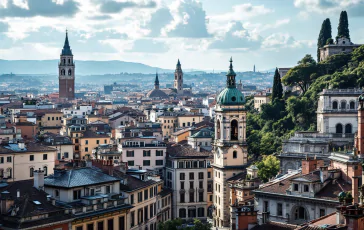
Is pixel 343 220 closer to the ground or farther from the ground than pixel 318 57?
closer to the ground

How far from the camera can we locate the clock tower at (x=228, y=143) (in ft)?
304

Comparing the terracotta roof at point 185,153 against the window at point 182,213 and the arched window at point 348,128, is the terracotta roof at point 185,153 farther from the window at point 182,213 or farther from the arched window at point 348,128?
the arched window at point 348,128

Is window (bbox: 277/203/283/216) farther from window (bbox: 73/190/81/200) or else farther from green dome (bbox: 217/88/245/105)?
green dome (bbox: 217/88/245/105)

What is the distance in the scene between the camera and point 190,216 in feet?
328

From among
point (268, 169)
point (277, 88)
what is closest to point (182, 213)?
point (268, 169)

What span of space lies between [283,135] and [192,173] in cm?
2782

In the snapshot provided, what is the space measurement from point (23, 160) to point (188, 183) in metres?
25.9

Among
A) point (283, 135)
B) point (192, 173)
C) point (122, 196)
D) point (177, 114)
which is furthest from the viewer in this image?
point (177, 114)

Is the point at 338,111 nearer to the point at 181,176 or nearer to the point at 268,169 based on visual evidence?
the point at 268,169

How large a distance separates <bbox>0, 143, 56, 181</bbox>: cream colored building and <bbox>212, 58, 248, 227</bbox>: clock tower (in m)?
22.0

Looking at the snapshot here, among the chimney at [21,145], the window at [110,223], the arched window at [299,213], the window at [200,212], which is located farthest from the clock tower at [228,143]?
the window at [110,223]

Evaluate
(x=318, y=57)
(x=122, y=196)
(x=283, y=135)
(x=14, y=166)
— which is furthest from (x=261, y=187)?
(x=318, y=57)

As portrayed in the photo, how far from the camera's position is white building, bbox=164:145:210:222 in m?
99.9

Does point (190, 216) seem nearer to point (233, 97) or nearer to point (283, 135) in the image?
point (233, 97)
